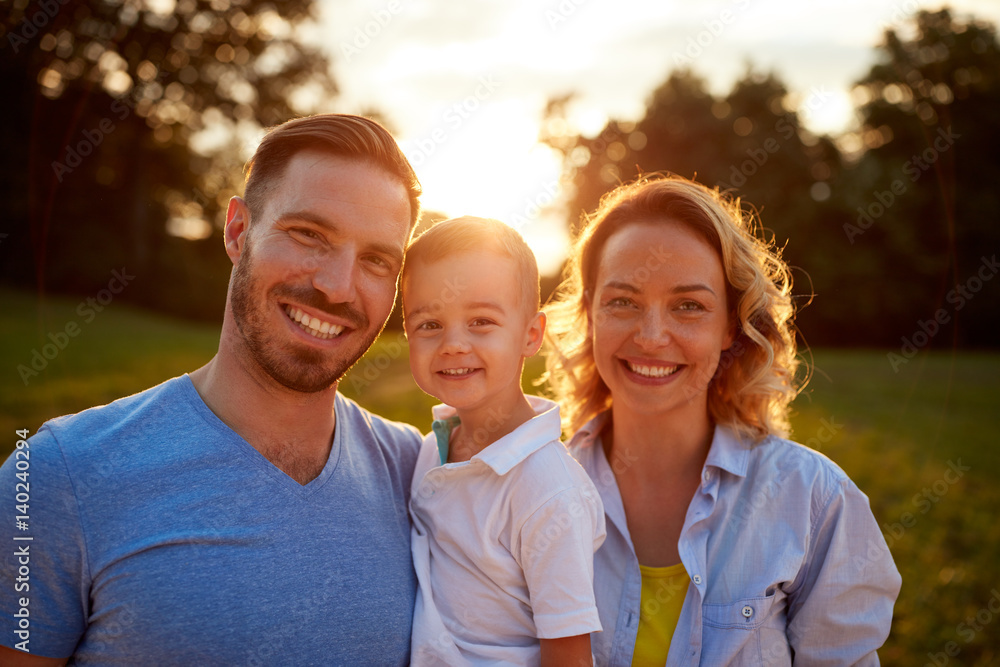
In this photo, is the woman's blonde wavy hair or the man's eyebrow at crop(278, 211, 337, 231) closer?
the man's eyebrow at crop(278, 211, 337, 231)

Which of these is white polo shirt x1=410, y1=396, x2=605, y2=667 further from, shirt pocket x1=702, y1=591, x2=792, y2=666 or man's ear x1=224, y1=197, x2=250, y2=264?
man's ear x1=224, y1=197, x2=250, y2=264

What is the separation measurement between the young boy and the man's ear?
640 mm

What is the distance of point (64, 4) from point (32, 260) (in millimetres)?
8977

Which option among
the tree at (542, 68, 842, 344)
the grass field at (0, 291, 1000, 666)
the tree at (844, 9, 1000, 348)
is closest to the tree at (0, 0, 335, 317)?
the grass field at (0, 291, 1000, 666)

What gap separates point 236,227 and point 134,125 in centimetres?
2793

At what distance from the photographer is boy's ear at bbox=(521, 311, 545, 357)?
8.98 feet

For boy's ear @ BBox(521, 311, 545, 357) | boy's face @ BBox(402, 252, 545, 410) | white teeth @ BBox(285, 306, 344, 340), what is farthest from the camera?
boy's ear @ BBox(521, 311, 545, 357)

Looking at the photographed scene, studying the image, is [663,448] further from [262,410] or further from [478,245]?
[262,410]

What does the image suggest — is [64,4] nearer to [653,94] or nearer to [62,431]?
[653,94]

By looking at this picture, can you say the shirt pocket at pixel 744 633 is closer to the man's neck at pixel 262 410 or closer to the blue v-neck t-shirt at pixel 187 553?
the blue v-neck t-shirt at pixel 187 553

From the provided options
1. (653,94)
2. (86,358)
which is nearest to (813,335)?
(653,94)

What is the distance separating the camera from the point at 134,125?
25.6m

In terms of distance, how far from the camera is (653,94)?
28156mm

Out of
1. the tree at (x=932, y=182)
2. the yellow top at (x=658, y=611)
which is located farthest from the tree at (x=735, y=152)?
the yellow top at (x=658, y=611)
